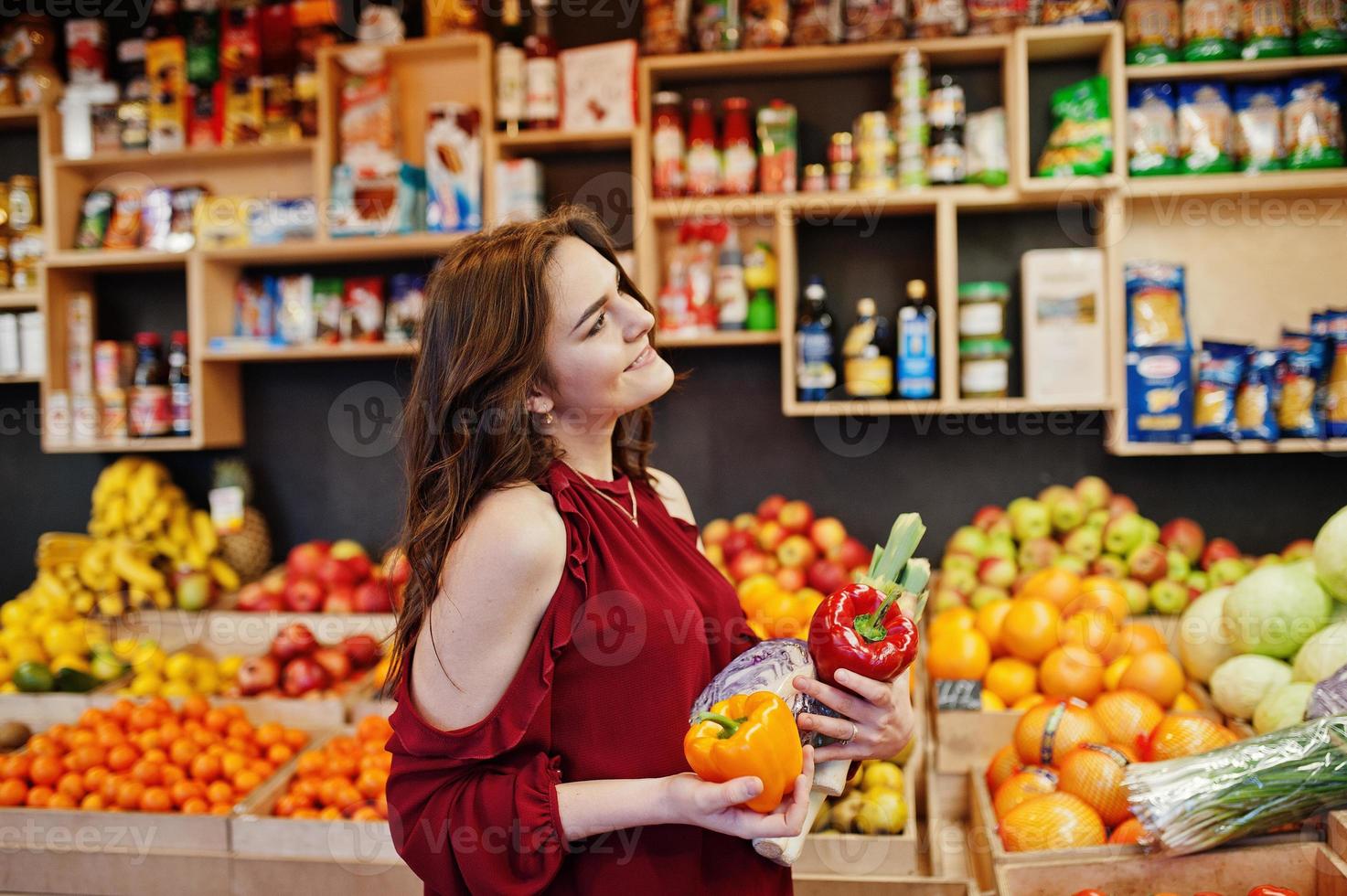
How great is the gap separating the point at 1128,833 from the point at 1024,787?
202 mm

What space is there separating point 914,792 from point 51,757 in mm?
1967

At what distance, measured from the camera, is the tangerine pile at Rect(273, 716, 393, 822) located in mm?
2084

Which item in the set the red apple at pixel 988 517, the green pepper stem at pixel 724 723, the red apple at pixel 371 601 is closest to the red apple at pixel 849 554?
the red apple at pixel 988 517

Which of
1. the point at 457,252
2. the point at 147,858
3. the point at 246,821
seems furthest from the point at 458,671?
the point at 147,858

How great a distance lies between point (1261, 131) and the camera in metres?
2.65

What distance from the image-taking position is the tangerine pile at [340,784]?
82.0 inches

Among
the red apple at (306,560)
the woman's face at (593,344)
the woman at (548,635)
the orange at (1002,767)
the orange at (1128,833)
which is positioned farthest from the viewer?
the red apple at (306,560)

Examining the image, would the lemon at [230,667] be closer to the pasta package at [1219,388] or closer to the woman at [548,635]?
the woman at [548,635]

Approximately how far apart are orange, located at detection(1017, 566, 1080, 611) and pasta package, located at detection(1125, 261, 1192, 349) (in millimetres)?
697

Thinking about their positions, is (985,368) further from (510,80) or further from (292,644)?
(292,644)

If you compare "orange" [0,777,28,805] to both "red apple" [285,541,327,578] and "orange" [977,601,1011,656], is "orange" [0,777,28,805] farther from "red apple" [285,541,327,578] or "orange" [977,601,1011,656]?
"orange" [977,601,1011,656]

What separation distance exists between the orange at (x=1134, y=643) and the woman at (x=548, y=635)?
43.3 inches

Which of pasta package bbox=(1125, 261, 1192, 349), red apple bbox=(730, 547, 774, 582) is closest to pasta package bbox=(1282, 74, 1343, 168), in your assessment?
pasta package bbox=(1125, 261, 1192, 349)

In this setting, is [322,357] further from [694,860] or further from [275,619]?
[694,860]
